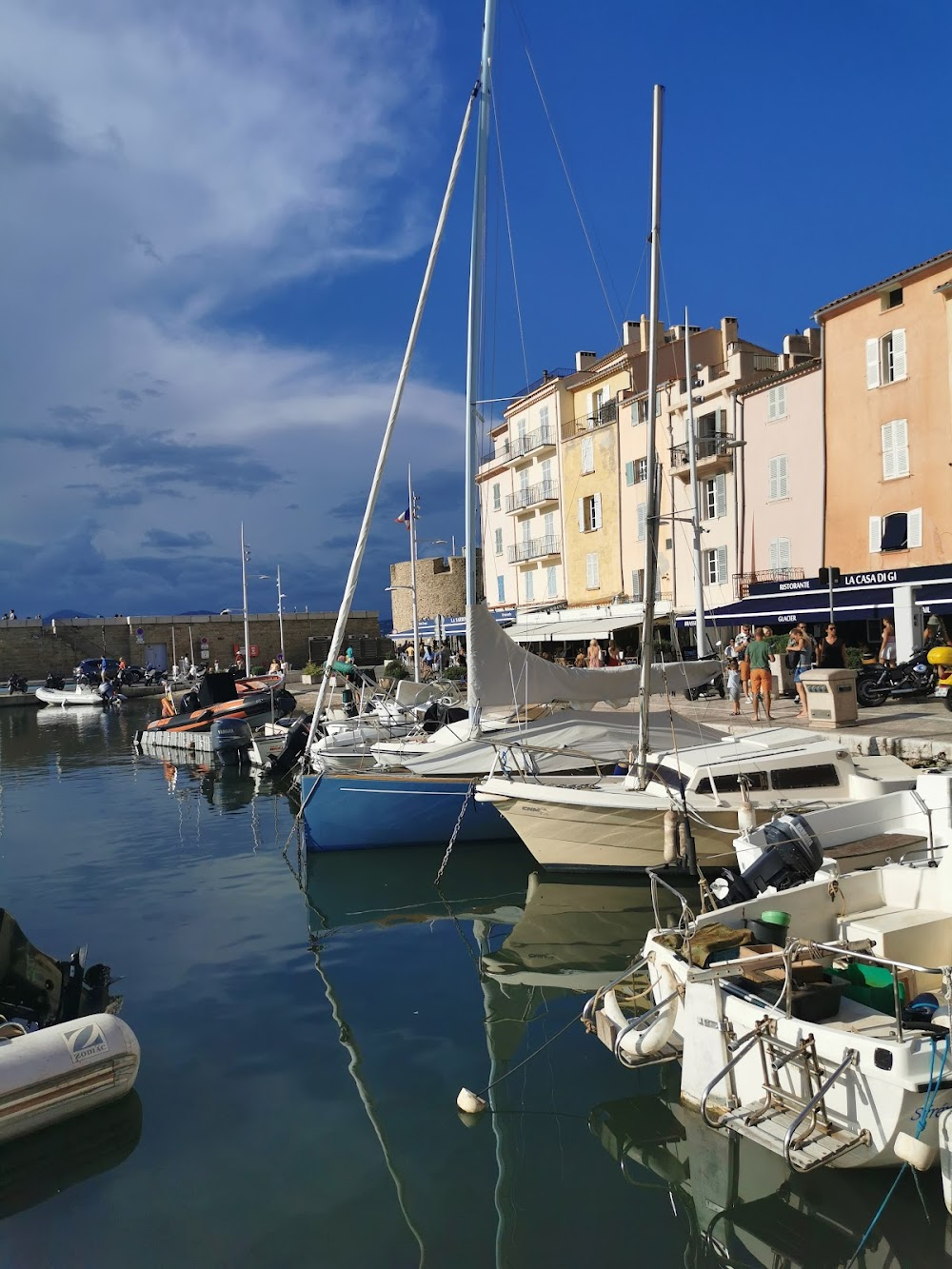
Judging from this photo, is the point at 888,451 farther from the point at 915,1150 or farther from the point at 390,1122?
the point at 390,1122

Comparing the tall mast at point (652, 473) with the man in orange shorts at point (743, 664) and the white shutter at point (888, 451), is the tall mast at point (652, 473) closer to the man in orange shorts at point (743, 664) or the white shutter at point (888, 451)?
the man in orange shorts at point (743, 664)

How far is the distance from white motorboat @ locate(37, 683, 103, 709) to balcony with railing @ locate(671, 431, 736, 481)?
35.4 metres

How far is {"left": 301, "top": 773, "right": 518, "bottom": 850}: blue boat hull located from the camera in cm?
1495

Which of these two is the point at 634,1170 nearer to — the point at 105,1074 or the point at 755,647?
the point at 105,1074

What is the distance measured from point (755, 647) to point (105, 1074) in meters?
15.0

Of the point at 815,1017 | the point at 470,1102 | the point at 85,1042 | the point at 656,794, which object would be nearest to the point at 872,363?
the point at 656,794

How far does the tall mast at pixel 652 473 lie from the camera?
12586mm

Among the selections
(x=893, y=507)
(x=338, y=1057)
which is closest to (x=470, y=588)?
(x=338, y=1057)

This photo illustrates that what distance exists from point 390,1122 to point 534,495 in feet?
130

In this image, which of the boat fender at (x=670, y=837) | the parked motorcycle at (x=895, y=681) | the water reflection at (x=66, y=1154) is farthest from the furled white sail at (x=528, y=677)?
the water reflection at (x=66, y=1154)

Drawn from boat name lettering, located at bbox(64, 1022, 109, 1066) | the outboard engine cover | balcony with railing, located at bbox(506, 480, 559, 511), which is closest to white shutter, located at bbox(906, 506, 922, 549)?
the outboard engine cover

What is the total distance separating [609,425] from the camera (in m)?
39.7

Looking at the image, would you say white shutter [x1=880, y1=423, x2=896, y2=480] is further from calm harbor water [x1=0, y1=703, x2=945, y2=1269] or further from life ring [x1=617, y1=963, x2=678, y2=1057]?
life ring [x1=617, y1=963, x2=678, y2=1057]

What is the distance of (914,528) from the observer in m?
26.1
